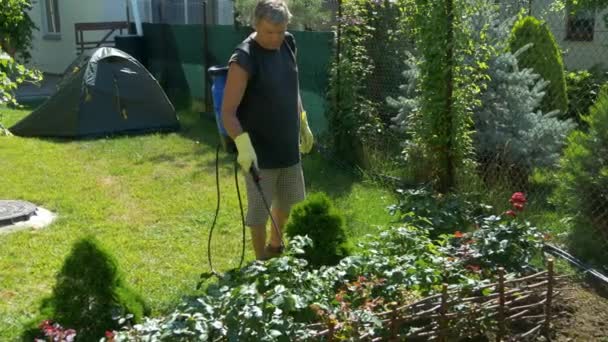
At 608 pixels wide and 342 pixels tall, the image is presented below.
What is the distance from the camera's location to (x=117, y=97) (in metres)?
9.41

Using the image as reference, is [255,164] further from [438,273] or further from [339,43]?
[339,43]

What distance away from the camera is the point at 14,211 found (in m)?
5.73

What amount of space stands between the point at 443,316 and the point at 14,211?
4088mm

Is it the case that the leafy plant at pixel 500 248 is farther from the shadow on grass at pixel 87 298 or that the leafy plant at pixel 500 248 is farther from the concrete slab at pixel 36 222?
the concrete slab at pixel 36 222

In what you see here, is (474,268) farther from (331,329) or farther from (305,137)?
(305,137)

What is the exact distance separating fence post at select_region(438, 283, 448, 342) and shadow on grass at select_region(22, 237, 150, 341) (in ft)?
4.68

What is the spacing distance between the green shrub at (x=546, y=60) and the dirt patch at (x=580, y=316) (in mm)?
4255

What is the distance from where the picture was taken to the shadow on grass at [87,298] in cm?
322

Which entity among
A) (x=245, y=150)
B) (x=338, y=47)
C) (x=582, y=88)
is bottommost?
(x=582, y=88)

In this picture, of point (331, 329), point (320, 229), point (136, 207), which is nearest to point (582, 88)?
point (136, 207)

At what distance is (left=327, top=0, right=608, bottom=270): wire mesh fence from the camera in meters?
4.34

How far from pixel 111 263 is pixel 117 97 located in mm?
6451

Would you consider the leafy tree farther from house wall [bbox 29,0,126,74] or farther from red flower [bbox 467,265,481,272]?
house wall [bbox 29,0,126,74]

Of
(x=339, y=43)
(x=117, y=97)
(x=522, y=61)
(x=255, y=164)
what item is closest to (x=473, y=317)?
(x=255, y=164)
